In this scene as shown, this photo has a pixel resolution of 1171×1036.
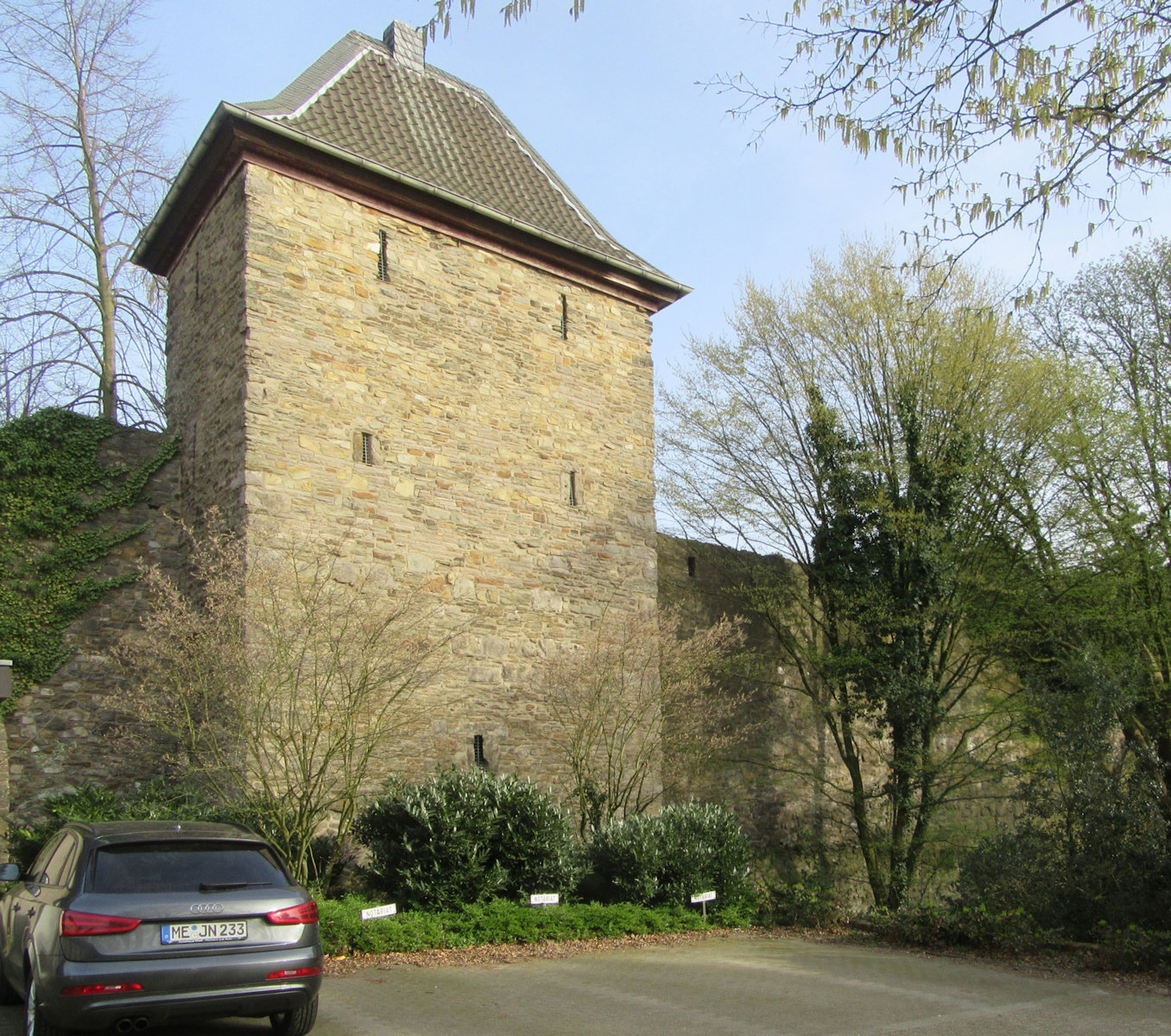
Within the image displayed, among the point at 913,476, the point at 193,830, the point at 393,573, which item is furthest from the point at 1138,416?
the point at 193,830

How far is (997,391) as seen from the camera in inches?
546

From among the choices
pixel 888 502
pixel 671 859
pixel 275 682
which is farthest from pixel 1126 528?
pixel 275 682

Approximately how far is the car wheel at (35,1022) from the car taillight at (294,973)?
91 cm

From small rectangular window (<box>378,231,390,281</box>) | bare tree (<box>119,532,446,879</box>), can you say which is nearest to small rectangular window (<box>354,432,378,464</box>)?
bare tree (<box>119,532,446,879</box>)

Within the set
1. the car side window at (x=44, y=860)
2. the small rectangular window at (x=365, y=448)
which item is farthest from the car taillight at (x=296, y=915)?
the small rectangular window at (x=365, y=448)

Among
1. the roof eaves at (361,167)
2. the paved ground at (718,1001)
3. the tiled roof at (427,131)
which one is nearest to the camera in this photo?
the paved ground at (718,1001)

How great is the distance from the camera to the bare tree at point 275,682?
347 inches

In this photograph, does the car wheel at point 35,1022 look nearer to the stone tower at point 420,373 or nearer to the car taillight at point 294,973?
Answer: the car taillight at point 294,973

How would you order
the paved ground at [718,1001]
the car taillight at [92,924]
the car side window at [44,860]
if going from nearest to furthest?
the car taillight at [92,924] < the car side window at [44,860] < the paved ground at [718,1001]

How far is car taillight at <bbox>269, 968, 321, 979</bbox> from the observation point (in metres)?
4.70

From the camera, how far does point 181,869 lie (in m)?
4.89

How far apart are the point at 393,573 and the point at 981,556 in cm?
824

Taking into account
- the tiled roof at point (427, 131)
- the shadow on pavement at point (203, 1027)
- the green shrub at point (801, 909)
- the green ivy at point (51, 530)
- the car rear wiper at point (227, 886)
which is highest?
the tiled roof at point (427, 131)

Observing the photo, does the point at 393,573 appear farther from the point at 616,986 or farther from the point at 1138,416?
the point at 1138,416
